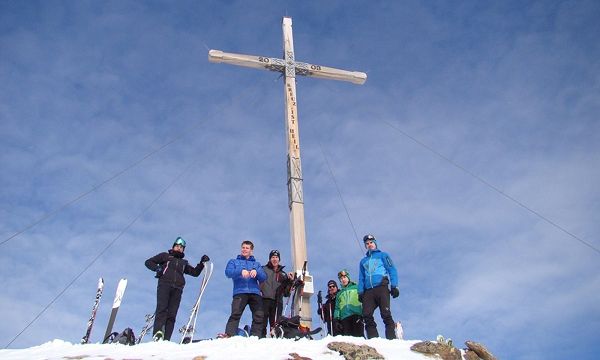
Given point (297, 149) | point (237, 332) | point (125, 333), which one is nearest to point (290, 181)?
point (297, 149)

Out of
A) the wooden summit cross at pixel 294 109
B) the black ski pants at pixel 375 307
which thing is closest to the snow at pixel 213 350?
the black ski pants at pixel 375 307

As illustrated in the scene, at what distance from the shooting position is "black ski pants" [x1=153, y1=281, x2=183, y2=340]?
24.3 ft

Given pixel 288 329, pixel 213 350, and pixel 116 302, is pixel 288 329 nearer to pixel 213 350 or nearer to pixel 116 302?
pixel 213 350

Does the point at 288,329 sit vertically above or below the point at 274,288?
below

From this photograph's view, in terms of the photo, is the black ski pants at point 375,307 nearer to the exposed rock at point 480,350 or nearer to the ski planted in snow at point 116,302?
the exposed rock at point 480,350

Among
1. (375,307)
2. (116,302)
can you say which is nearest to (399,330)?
(375,307)

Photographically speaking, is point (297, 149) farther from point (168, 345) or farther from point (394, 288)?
point (168, 345)

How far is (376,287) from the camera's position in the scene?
7.61 meters

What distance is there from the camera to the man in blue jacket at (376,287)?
7409 millimetres

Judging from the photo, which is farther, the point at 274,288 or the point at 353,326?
the point at 353,326

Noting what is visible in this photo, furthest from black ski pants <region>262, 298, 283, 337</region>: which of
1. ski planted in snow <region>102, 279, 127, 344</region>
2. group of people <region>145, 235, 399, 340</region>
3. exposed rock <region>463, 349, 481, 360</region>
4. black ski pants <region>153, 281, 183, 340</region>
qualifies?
exposed rock <region>463, 349, 481, 360</region>

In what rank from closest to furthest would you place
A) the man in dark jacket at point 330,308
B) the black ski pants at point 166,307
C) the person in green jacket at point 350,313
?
1. the black ski pants at point 166,307
2. the person in green jacket at point 350,313
3. the man in dark jacket at point 330,308

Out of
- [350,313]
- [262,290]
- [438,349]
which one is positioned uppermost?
[262,290]

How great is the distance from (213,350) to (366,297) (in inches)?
121
